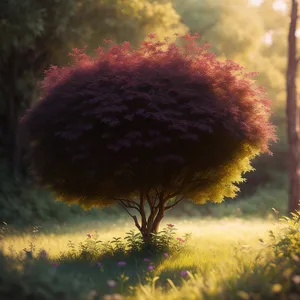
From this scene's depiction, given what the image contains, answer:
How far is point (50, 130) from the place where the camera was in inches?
382

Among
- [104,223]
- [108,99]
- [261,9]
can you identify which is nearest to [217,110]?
[108,99]

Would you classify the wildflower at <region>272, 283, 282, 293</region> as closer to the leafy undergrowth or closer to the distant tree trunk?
the leafy undergrowth

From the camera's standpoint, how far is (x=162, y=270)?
30.0ft

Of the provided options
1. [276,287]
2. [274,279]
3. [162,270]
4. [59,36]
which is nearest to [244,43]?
[59,36]

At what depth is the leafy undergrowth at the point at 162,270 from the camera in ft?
17.6

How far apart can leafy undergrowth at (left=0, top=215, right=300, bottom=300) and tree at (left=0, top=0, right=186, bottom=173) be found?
7.41 meters

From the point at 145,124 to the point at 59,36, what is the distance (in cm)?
1111

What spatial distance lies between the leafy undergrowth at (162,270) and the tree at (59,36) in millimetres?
7413

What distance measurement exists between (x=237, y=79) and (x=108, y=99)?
2.58 metres

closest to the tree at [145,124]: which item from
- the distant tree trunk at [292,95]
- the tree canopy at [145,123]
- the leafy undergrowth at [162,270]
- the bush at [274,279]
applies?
the tree canopy at [145,123]

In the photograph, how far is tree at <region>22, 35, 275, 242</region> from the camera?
30.3 feet

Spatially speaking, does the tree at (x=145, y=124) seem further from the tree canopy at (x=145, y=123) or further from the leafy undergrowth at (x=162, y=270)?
the leafy undergrowth at (x=162, y=270)

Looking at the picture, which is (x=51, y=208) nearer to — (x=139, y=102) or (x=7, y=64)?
(x=7, y=64)

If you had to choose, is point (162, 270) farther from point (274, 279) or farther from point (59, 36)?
point (59, 36)
